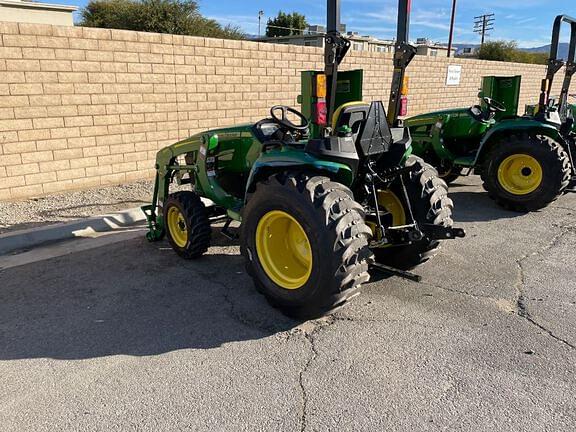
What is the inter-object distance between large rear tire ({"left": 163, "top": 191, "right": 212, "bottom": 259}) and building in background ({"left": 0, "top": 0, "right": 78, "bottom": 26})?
70.9ft

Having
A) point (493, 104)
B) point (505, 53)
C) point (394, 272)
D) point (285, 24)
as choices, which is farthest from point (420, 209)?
point (285, 24)

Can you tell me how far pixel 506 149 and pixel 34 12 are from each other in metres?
25.9

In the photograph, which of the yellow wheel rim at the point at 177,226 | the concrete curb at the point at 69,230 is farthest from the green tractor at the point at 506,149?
the concrete curb at the point at 69,230

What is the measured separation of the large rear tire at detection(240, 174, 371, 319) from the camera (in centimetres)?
321

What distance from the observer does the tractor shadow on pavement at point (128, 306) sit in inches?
131

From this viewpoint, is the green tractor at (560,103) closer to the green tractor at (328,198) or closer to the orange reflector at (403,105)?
the orange reflector at (403,105)

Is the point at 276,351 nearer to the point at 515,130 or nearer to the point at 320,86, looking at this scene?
the point at 320,86

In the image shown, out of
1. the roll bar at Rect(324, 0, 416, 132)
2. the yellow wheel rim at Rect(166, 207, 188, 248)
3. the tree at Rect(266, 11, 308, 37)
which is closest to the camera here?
the roll bar at Rect(324, 0, 416, 132)

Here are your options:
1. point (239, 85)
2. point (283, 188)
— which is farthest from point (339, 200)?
point (239, 85)

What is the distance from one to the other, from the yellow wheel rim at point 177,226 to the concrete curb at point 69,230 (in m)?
1.36

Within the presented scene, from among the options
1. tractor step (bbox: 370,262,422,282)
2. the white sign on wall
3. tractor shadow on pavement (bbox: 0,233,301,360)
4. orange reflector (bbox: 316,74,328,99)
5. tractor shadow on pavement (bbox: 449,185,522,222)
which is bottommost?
tractor shadow on pavement (bbox: 449,185,522,222)

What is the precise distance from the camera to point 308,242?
342cm

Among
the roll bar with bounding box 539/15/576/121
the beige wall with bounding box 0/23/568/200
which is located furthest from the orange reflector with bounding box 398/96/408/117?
the beige wall with bounding box 0/23/568/200

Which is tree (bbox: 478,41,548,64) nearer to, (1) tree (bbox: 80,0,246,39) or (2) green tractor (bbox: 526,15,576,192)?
(1) tree (bbox: 80,0,246,39)
